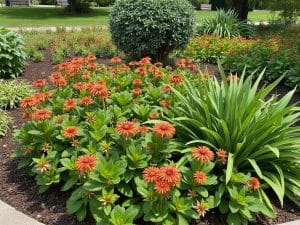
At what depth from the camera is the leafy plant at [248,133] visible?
3.78 meters

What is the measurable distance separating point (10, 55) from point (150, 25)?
2.78 m

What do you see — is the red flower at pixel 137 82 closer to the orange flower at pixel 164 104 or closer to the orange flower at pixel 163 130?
the orange flower at pixel 164 104

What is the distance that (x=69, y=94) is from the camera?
4.75 m

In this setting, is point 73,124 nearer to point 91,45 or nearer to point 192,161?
point 192,161

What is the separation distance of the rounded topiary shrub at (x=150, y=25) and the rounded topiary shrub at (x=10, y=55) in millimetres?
1944

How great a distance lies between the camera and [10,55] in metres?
8.16

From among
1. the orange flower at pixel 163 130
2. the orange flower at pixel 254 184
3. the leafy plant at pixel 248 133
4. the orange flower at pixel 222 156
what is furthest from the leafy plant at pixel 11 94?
the orange flower at pixel 254 184

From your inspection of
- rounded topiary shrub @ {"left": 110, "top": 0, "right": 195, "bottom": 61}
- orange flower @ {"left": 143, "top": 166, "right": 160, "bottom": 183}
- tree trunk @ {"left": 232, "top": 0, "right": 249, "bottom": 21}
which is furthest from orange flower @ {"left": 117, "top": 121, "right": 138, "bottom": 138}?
tree trunk @ {"left": 232, "top": 0, "right": 249, "bottom": 21}

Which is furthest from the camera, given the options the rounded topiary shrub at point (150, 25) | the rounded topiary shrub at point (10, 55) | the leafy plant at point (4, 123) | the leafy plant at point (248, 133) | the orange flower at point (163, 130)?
the rounded topiary shrub at point (150, 25)

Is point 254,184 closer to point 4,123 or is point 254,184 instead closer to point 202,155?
point 202,155

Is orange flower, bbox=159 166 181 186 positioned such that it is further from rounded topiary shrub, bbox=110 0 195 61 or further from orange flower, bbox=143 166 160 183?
rounded topiary shrub, bbox=110 0 195 61

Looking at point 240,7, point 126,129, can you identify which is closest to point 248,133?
point 126,129

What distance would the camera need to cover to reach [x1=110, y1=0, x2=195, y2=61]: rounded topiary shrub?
325 inches

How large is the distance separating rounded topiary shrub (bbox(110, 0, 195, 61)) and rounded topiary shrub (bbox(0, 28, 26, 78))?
6.38ft
